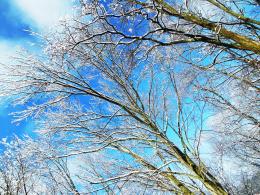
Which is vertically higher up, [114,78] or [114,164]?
[114,78]

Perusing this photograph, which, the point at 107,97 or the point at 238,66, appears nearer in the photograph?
the point at 238,66

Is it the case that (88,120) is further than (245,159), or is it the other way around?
(245,159)

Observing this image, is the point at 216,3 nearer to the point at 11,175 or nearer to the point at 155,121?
the point at 155,121

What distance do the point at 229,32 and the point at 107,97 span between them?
10.6 ft

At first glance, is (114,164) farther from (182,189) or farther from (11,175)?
(11,175)

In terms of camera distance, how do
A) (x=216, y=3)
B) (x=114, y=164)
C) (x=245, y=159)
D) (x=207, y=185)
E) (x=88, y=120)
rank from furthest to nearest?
(x=245, y=159) < (x=114, y=164) < (x=88, y=120) < (x=207, y=185) < (x=216, y=3)

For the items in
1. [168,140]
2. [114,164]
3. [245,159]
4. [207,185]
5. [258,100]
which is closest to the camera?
[207,185]

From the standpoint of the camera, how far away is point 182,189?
647 cm

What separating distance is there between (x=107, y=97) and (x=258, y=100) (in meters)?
4.05

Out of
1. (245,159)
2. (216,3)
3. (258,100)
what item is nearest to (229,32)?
(216,3)

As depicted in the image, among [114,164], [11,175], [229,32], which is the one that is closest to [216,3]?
[229,32]

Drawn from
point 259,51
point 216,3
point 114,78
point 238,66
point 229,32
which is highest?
point 114,78

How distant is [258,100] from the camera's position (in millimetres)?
8211

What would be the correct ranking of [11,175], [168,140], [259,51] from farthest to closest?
[11,175]
[168,140]
[259,51]
